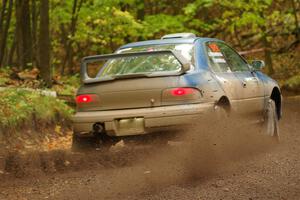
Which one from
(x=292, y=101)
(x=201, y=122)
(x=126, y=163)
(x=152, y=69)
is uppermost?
(x=152, y=69)

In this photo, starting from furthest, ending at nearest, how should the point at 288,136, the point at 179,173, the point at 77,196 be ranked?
1. the point at 288,136
2. the point at 179,173
3. the point at 77,196

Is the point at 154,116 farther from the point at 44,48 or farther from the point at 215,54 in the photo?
the point at 44,48

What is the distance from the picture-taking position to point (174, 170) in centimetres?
655

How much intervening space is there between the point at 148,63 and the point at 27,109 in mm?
4027

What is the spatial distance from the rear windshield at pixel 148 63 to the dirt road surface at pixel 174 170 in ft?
3.07

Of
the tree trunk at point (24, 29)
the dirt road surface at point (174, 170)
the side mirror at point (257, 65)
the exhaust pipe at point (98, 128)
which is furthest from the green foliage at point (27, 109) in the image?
the tree trunk at point (24, 29)

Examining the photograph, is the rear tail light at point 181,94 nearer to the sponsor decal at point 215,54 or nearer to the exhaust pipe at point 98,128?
the exhaust pipe at point 98,128

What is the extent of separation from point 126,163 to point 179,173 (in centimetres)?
111

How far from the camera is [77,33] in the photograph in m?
22.0

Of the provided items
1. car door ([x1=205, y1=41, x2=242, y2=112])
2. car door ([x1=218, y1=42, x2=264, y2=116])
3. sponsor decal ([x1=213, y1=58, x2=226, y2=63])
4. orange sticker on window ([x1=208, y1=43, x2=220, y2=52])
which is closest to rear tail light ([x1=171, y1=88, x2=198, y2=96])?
car door ([x1=205, y1=41, x2=242, y2=112])

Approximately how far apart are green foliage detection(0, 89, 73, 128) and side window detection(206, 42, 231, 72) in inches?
153

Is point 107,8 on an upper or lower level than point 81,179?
upper

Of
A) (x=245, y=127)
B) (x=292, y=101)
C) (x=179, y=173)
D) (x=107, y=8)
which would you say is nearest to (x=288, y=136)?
(x=245, y=127)

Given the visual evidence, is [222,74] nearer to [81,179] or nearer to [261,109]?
[261,109]
